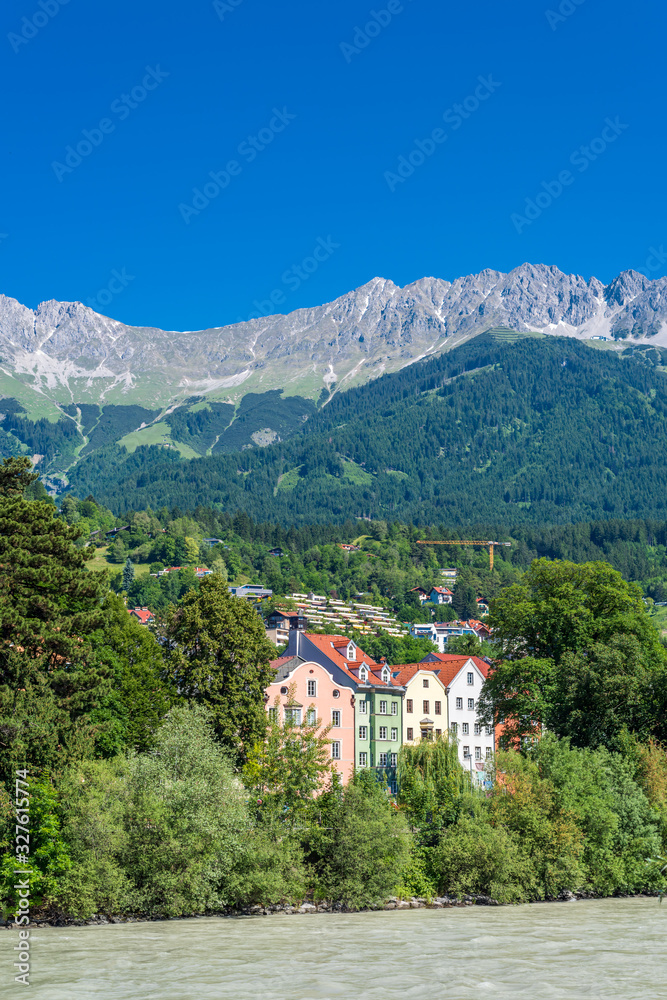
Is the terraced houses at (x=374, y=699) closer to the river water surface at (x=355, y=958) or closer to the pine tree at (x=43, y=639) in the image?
the pine tree at (x=43, y=639)

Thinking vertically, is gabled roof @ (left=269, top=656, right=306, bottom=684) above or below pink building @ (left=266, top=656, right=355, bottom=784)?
above

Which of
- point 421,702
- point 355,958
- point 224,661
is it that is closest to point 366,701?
point 421,702

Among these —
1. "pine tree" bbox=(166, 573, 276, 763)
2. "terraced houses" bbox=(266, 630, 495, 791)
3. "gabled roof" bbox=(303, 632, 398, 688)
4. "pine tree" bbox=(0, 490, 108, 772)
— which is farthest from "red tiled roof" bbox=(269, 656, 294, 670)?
"pine tree" bbox=(0, 490, 108, 772)

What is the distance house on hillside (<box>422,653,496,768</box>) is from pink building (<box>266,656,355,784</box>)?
17049mm

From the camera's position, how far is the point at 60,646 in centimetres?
5103

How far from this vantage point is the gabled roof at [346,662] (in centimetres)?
9900

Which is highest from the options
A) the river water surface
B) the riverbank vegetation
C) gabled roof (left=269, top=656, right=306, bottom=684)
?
gabled roof (left=269, top=656, right=306, bottom=684)

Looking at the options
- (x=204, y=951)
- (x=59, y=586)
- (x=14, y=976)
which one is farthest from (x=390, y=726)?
(x=14, y=976)

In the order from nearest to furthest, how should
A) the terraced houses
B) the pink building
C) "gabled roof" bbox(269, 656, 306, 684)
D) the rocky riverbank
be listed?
the rocky riverbank, the pink building, "gabled roof" bbox(269, 656, 306, 684), the terraced houses

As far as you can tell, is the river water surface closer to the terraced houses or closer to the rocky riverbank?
the rocky riverbank

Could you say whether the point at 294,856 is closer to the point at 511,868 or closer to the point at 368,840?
the point at 368,840

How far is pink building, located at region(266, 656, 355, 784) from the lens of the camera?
291 ft

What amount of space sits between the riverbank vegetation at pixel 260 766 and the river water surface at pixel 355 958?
9.35ft

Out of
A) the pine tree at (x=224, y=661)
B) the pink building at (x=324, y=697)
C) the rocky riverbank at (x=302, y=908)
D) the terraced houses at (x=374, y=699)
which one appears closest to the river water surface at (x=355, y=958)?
the rocky riverbank at (x=302, y=908)
